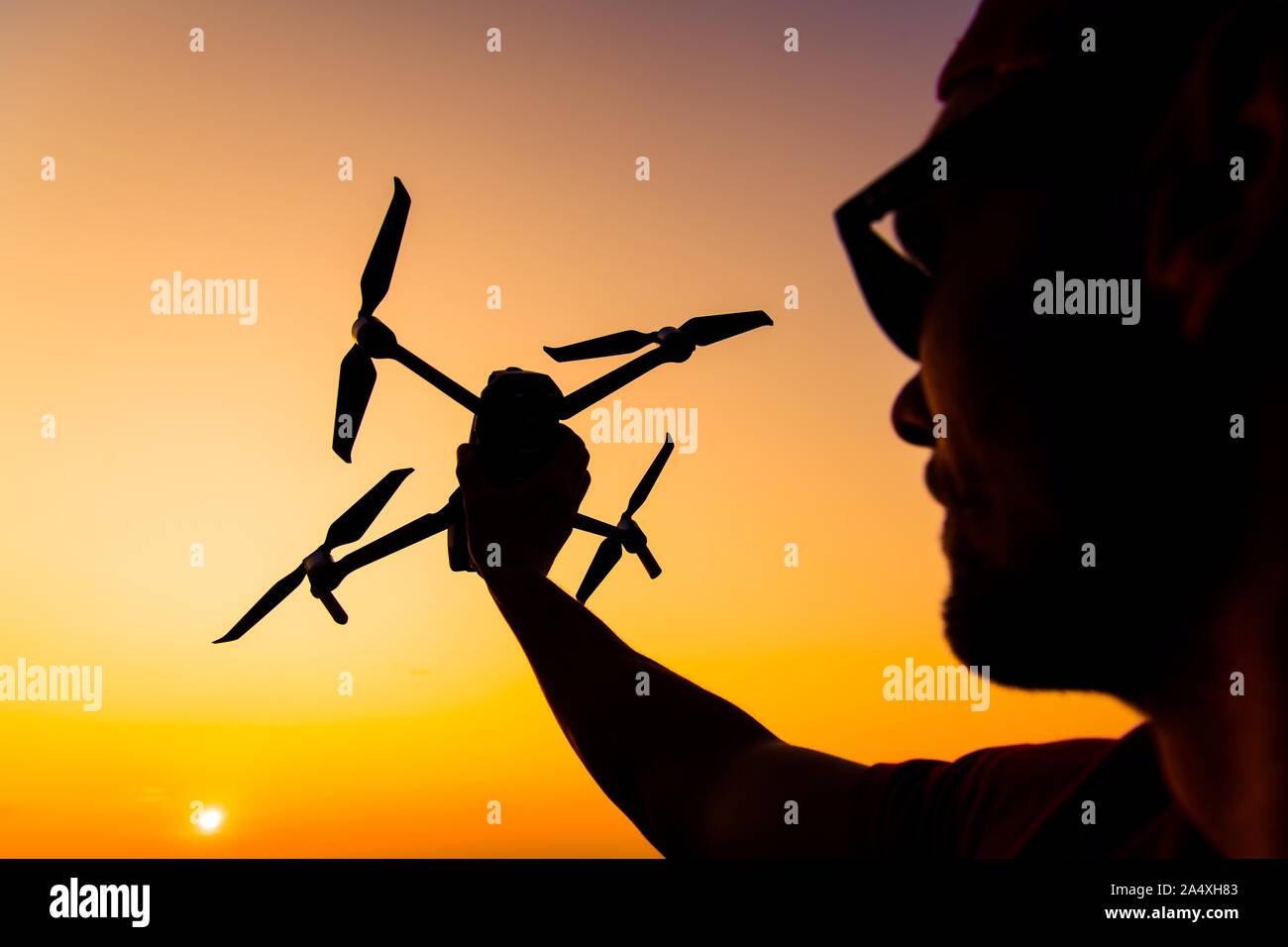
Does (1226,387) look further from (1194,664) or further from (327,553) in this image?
(327,553)

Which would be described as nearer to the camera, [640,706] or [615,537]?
[640,706]

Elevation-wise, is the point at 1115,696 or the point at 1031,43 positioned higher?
the point at 1031,43

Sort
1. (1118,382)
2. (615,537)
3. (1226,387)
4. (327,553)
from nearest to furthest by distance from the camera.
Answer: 1. (1226,387)
2. (1118,382)
3. (327,553)
4. (615,537)

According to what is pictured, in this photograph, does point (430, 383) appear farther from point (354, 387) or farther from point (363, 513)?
point (363, 513)

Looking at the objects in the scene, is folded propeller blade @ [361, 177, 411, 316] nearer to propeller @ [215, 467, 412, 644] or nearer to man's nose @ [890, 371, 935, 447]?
propeller @ [215, 467, 412, 644]

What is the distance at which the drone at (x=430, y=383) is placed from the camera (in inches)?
305

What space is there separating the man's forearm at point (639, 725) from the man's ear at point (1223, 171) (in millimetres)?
2658

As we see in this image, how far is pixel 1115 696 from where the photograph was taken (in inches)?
75.9

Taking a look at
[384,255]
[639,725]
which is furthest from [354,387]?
[639,725]
